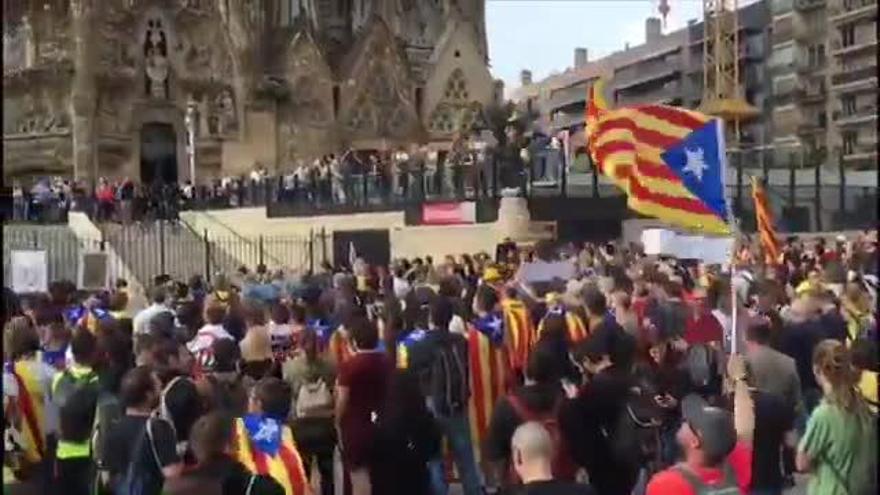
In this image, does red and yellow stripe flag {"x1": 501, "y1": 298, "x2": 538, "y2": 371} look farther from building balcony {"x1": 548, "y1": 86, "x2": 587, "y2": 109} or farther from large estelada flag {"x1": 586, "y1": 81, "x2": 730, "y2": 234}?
building balcony {"x1": 548, "y1": 86, "x2": 587, "y2": 109}

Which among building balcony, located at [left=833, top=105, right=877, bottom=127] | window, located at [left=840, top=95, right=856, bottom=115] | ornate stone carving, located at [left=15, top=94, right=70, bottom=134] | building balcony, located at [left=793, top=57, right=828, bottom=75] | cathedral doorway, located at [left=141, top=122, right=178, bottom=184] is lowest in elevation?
cathedral doorway, located at [left=141, top=122, right=178, bottom=184]

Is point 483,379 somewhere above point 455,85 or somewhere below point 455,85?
below

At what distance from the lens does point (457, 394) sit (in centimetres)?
1174

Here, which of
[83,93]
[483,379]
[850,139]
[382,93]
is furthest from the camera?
[850,139]

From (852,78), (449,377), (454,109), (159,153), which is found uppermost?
(852,78)

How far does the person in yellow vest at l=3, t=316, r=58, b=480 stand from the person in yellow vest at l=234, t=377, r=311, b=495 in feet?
7.16

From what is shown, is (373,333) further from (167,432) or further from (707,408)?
(707,408)

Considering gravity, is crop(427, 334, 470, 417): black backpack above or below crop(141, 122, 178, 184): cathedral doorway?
below

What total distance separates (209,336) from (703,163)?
3.98 metres

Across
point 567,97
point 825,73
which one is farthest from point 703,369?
point 567,97

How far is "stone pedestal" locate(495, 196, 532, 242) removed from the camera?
1184 inches

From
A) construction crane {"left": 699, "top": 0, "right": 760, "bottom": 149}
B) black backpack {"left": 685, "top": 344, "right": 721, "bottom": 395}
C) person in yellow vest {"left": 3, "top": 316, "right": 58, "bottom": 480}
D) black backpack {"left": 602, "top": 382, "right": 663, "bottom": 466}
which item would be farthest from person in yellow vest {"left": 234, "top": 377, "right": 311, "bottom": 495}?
construction crane {"left": 699, "top": 0, "right": 760, "bottom": 149}

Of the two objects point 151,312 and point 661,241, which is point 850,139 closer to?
point 661,241

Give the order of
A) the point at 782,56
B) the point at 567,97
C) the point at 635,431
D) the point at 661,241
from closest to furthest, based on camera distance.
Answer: the point at 635,431
the point at 661,241
the point at 782,56
the point at 567,97
